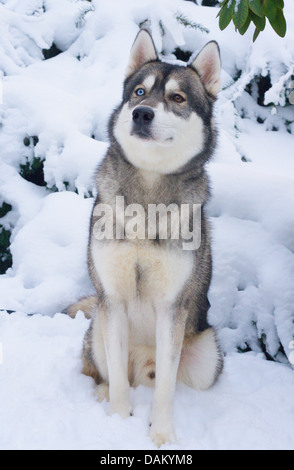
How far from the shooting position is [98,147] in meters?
4.11

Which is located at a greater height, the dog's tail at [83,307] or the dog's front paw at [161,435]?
the dog's front paw at [161,435]

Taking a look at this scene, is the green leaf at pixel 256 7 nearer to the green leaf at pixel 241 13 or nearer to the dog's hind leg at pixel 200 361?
the green leaf at pixel 241 13

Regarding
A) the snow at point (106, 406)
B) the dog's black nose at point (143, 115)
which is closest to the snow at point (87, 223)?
the snow at point (106, 406)

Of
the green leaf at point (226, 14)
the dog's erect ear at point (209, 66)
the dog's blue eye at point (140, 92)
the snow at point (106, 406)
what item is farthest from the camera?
the dog's erect ear at point (209, 66)

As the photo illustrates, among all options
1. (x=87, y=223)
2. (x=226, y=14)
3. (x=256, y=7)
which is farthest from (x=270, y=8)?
(x=87, y=223)

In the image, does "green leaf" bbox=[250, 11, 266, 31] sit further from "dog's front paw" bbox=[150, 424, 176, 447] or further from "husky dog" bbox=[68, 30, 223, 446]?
"dog's front paw" bbox=[150, 424, 176, 447]

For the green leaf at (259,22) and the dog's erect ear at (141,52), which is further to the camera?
the dog's erect ear at (141,52)

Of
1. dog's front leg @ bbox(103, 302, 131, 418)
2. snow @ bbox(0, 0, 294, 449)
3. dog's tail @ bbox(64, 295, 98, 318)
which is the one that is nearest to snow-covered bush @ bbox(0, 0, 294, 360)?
snow @ bbox(0, 0, 294, 449)

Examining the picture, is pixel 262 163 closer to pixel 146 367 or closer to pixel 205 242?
pixel 205 242

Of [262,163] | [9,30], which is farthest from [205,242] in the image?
[9,30]

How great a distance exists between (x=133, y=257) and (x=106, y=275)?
16 centimetres

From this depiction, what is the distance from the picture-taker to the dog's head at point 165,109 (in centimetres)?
200

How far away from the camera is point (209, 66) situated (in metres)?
2.31

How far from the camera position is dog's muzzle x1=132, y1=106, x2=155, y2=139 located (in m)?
1.95
